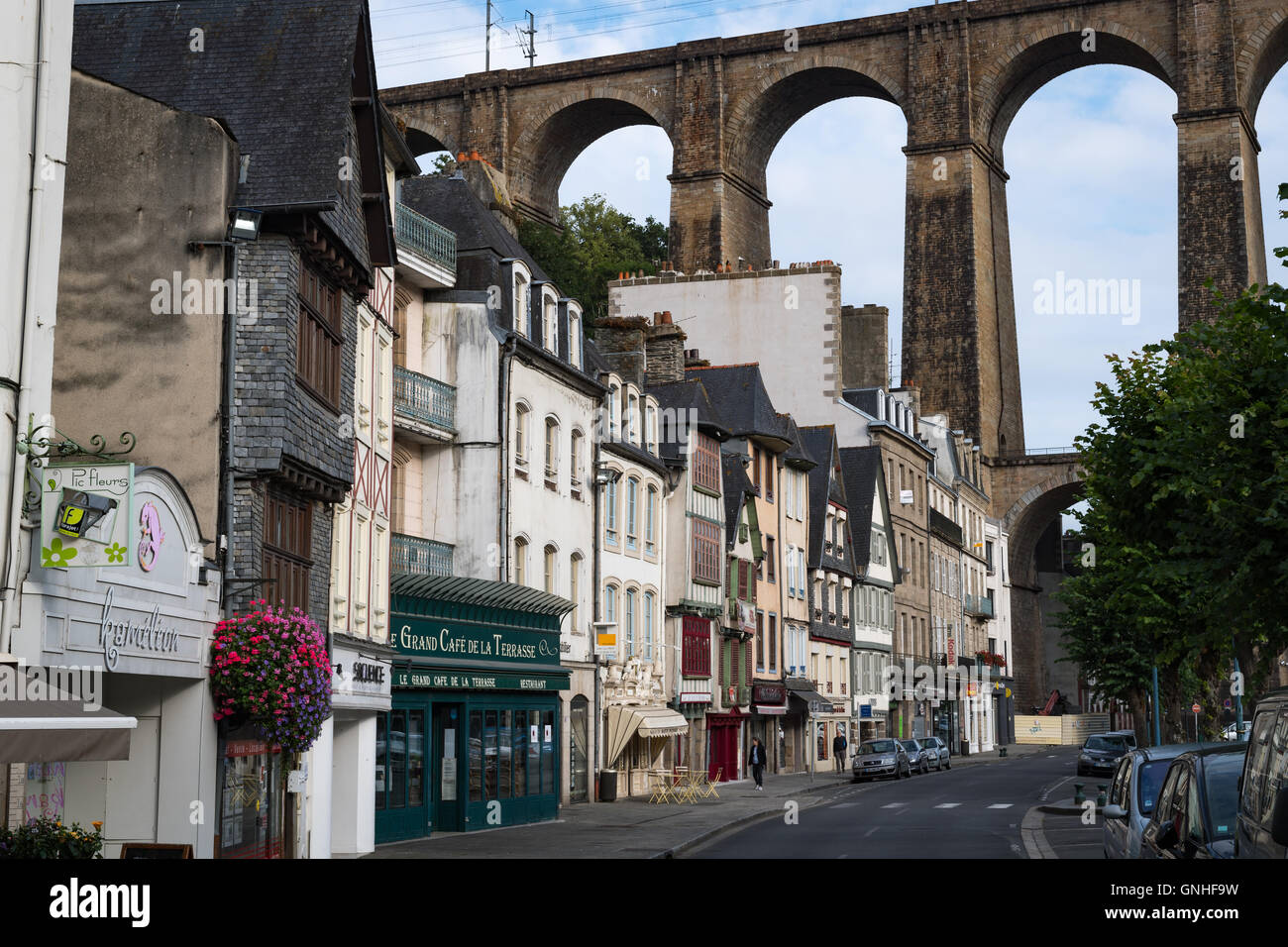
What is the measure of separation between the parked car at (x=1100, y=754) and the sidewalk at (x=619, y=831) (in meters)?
9.24

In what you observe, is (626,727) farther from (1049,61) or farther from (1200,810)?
(1049,61)

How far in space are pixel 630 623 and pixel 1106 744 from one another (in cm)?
1686

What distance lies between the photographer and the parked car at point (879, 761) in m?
49.4

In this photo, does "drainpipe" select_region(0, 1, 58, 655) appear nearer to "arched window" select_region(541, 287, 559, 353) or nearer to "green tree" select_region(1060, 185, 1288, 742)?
"green tree" select_region(1060, 185, 1288, 742)

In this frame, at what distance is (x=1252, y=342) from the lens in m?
18.0

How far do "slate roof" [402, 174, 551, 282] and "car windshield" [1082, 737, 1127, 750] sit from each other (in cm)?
2379

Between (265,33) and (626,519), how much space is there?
65.7 feet

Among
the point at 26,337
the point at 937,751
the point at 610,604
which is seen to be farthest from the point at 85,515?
the point at 937,751

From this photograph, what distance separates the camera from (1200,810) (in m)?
10.2

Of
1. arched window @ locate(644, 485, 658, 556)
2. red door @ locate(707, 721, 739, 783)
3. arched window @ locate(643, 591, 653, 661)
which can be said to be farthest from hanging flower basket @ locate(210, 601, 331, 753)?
red door @ locate(707, 721, 739, 783)

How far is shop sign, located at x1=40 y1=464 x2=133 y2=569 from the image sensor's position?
42.7 ft

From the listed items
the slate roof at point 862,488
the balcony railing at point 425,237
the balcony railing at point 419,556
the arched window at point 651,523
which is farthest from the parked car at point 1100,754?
the balcony railing at point 425,237
